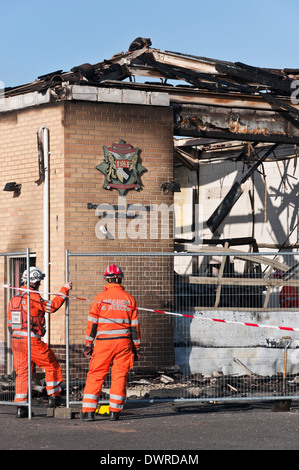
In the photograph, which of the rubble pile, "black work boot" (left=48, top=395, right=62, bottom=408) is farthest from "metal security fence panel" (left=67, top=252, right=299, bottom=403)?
"black work boot" (left=48, top=395, right=62, bottom=408)

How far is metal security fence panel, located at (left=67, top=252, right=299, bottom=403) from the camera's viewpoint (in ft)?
35.2

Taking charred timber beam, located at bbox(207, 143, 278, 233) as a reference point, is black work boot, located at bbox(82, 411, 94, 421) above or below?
below

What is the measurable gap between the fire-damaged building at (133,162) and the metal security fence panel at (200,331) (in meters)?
0.03

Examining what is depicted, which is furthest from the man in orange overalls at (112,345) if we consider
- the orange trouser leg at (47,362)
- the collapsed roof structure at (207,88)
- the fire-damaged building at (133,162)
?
the collapsed roof structure at (207,88)

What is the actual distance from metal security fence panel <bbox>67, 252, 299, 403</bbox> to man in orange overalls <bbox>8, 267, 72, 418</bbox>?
80 cm

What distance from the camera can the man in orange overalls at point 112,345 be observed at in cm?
904

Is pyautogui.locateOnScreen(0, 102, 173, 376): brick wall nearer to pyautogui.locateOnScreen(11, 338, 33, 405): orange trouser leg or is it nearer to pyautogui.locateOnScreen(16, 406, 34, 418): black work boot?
pyautogui.locateOnScreen(11, 338, 33, 405): orange trouser leg

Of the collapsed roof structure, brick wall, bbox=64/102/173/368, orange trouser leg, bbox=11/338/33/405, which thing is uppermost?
the collapsed roof structure

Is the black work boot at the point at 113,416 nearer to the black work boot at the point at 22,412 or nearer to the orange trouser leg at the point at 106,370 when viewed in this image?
the orange trouser leg at the point at 106,370

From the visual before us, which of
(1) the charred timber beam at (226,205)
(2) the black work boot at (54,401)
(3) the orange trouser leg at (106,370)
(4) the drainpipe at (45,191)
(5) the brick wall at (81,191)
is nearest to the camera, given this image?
(3) the orange trouser leg at (106,370)

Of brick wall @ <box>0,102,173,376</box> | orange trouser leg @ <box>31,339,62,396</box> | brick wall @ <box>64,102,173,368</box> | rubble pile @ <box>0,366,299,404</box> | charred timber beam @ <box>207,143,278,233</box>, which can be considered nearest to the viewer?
orange trouser leg @ <box>31,339,62,396</box>

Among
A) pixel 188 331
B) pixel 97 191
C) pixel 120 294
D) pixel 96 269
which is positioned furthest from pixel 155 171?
pixel 120 294

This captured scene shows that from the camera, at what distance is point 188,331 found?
37.5ft

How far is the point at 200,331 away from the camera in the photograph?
439 inches
